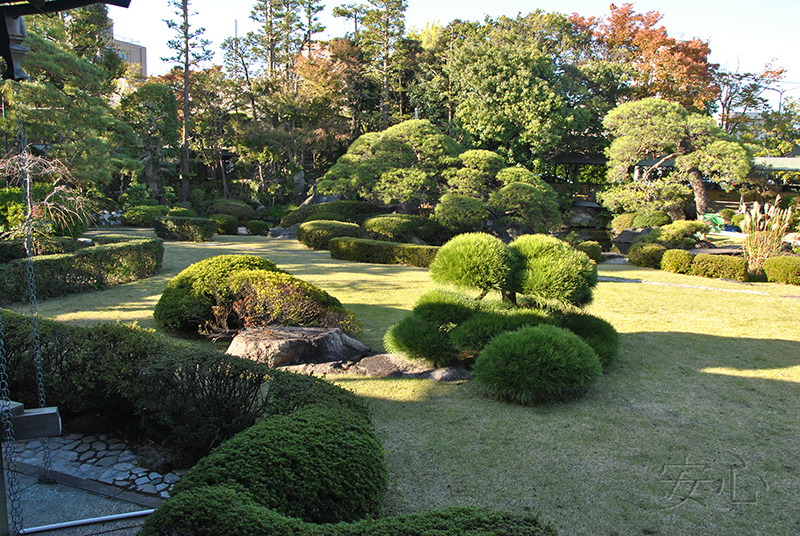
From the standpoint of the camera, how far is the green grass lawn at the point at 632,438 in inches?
119

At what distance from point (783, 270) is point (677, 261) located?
2307 millimetres

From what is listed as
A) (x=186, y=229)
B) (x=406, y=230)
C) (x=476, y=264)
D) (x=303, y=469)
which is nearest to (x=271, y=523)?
(x=303, y=469)

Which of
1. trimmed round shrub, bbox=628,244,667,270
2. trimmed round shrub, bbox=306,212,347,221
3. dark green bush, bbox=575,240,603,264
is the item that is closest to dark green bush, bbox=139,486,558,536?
trimmed round shrub, bbox=628,244,667,270

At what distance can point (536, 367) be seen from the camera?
457cm

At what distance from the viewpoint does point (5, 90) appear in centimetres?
1304

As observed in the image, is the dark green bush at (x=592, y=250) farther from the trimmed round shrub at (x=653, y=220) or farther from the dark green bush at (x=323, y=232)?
the dark green bush at (x=323, y=232)

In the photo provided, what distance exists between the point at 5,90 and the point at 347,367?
43.3 ft

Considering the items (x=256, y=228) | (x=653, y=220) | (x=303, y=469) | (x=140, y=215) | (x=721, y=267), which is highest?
(x=653, y=220)

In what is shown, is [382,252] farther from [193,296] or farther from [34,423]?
[34,423]

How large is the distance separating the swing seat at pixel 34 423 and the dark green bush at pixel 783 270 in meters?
13.9

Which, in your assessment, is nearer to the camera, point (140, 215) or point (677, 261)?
point (677, 261)

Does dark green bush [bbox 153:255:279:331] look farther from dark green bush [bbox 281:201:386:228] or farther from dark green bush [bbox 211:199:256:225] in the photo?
dark green bush [bbox 211:199:256:225]

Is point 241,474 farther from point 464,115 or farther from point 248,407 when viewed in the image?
point 464,115

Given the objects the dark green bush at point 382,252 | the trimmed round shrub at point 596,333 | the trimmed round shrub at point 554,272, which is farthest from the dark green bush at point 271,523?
the dark green bush at point 382,252
